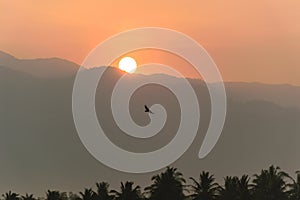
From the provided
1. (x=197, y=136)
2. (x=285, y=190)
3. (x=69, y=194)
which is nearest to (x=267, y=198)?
(x=285, y=190)

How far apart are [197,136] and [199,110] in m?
1.81

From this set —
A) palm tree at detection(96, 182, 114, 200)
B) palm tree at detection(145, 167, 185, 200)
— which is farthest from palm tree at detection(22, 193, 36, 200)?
palm tree at detection(145, 167, 185, 200)

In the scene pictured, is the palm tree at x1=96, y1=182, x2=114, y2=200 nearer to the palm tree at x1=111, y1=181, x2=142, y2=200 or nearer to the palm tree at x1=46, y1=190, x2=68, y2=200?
the palm tree at x1=111, y1=181, x2=142, y2=200

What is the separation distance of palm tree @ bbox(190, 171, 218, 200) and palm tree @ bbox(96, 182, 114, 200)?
5162 mm

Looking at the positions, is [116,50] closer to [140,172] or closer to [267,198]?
[140,172]

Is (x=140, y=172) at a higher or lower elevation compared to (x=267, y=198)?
higher

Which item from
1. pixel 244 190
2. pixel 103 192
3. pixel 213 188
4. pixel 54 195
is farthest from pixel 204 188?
pixel 54 195

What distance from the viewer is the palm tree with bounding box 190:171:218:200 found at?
31641 mm

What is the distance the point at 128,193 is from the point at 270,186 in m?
8.43

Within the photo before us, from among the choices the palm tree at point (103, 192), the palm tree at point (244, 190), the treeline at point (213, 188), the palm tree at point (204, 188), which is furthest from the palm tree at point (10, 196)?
the palm tree at point (244, 190)

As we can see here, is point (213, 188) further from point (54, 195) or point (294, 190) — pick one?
point (54, 195)

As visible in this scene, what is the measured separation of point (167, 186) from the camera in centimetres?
3100

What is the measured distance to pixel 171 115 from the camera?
37062mm

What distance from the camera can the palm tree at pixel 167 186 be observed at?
3042cm
